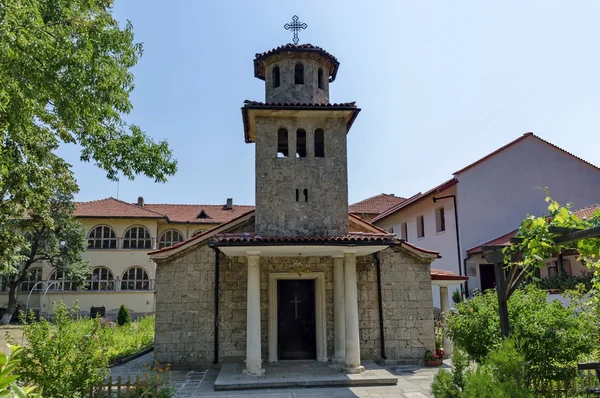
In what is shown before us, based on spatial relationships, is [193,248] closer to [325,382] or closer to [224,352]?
[224,352]

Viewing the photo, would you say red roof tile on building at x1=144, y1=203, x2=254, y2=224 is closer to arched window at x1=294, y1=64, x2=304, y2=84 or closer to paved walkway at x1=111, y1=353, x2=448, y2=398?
arched window at x1=294, y1=64, x2=304, y2=84

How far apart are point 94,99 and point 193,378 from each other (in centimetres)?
697

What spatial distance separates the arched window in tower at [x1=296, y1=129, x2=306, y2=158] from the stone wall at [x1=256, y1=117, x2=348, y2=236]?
0.28m

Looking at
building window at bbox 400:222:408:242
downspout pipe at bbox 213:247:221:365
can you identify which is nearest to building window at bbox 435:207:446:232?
building window at bbox 400:222:408:242

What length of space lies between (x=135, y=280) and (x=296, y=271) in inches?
985

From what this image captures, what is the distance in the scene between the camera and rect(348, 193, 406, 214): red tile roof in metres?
32.3

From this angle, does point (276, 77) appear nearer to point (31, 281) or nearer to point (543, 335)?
point (543, 335)

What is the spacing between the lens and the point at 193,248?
12.1 meters

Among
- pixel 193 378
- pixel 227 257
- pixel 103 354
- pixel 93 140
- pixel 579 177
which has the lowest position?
pixel 193 378

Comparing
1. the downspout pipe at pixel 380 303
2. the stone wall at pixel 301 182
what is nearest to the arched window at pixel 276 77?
the stone wall at pixel 301 182

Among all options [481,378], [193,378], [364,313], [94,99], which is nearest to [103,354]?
[193,378]

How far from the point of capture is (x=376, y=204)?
33312mm

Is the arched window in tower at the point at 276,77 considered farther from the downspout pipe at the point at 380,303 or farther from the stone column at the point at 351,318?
the downspout pipe at the point at 380,303

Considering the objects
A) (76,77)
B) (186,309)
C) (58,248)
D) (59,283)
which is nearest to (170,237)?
(59,283)
